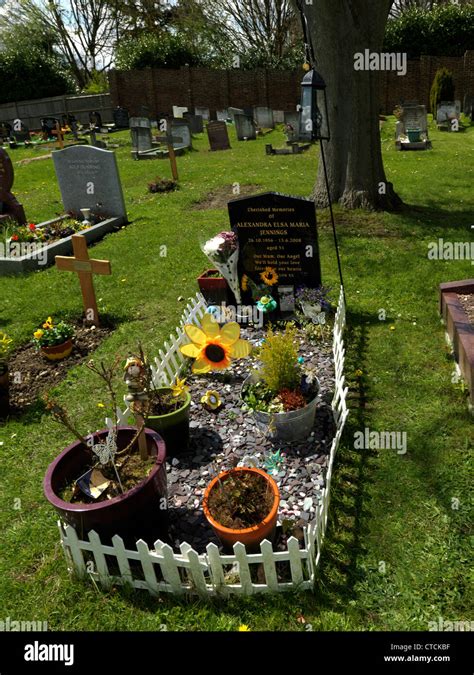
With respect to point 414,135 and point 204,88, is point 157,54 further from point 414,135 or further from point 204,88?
point 414,135

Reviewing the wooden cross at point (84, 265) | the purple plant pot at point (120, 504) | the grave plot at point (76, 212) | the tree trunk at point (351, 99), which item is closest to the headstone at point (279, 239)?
the wooden cross at point (84, 265)

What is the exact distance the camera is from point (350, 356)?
582 centimetres

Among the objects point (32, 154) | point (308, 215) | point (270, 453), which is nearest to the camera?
point (270, 453)

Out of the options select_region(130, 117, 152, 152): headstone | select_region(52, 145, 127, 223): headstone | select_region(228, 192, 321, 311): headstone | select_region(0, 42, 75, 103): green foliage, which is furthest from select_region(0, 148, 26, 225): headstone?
select_region(0, 42, 75, 103): green foliage

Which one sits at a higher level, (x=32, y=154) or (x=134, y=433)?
(x=32, y=154)

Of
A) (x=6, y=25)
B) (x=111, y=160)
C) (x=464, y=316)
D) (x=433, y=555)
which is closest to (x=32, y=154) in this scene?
(x=111, y=160)

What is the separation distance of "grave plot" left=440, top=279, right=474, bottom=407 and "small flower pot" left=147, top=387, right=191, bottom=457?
2.57m

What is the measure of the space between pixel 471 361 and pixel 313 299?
2239 mm

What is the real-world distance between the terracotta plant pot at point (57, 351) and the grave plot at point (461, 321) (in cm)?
444

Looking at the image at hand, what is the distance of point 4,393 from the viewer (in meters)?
5.27

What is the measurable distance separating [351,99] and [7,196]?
7224mm

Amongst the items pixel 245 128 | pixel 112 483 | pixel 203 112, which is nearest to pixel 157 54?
pixel 203 112

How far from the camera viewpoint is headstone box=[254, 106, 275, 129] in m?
26.0
